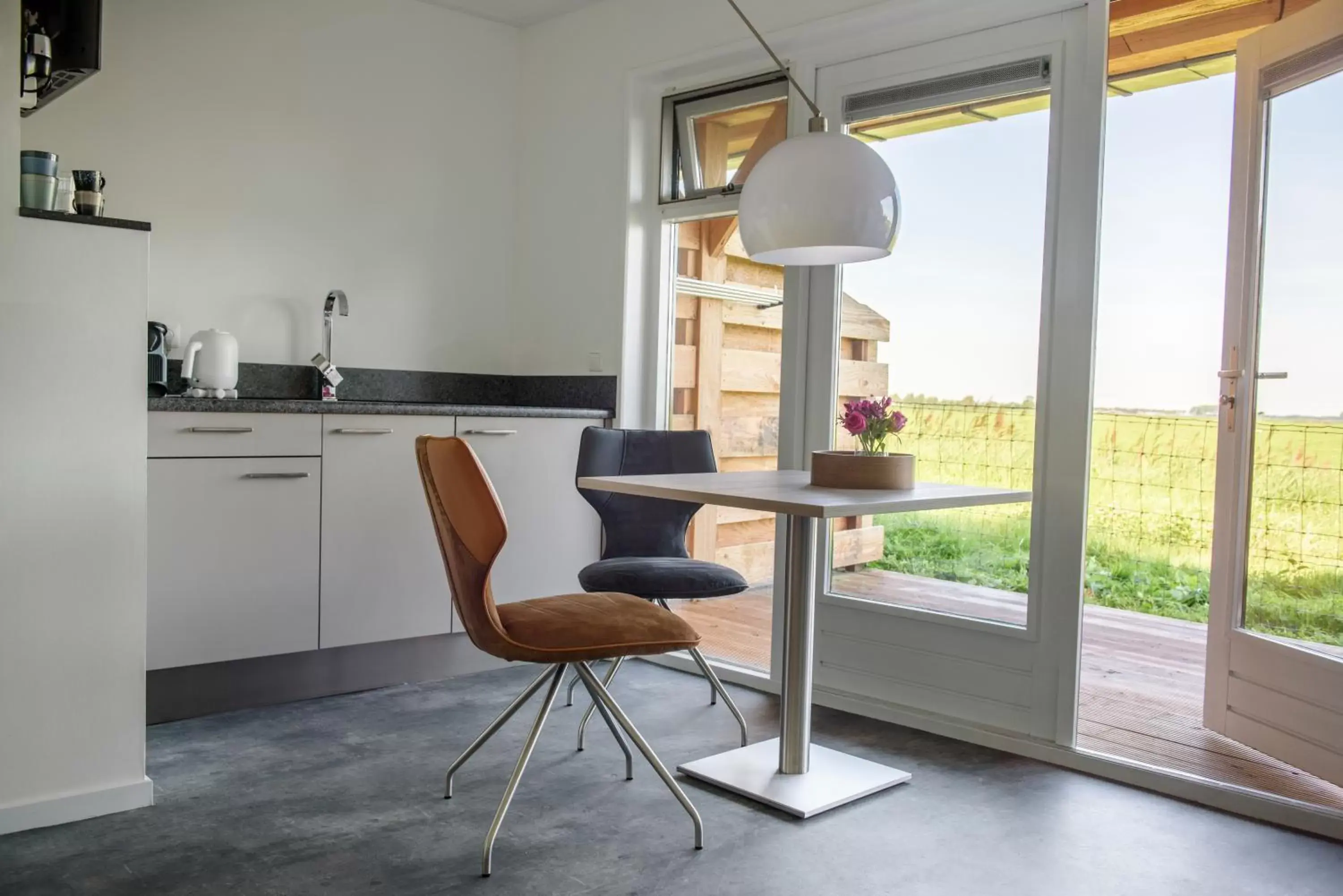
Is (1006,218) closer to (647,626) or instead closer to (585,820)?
(647,626)

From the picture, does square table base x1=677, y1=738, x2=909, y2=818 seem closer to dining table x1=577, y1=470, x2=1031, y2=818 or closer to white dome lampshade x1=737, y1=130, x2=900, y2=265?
dining table x1=577, y1=470, x2=1031, y2=818

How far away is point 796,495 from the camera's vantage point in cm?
242

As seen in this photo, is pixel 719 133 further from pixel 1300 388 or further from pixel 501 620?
pixel 501 620

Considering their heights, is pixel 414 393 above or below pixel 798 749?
above

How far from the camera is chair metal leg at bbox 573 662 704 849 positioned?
229cm

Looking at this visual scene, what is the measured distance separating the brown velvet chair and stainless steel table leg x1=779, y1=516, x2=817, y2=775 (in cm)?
47

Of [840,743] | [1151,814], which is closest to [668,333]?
[840,743]

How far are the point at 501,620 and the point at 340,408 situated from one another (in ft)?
4.69

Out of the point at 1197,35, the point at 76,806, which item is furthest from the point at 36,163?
the point at 1197,35

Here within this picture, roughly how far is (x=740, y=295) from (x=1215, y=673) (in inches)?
85.2

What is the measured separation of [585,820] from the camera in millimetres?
2496

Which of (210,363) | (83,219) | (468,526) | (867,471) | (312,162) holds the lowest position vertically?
(468,526)

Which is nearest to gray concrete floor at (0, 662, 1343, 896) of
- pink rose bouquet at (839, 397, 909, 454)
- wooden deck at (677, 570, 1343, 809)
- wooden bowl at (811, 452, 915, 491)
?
wooden deck at (677, 570, 1343, 809)

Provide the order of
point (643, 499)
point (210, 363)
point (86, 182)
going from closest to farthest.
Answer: point (86, 182), point (643, 499), point (210, 363)
